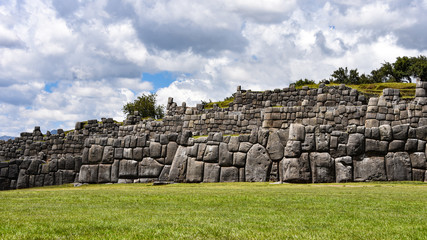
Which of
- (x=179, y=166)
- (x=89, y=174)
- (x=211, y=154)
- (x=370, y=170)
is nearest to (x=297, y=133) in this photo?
(x=370, y=170)

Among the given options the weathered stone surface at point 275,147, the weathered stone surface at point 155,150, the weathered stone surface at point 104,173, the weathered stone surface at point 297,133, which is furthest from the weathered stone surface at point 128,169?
the weathered stone surface at point 297,133

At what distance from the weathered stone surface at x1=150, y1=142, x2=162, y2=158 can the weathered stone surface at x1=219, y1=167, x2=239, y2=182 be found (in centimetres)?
371

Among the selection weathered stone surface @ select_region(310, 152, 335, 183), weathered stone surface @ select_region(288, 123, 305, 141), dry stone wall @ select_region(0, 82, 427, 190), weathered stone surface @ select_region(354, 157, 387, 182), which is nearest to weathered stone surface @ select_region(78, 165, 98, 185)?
dry stone wall @ select_region(0, 82, 427, 190)

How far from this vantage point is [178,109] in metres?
35.8

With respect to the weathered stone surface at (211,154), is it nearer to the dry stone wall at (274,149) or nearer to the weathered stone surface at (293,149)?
the dry stone wall at (274,149)

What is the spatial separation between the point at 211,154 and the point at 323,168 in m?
5.14

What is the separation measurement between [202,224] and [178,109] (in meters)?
27.7

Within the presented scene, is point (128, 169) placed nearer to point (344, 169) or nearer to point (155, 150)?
point (155, 150)

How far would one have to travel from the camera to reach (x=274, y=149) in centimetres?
1950

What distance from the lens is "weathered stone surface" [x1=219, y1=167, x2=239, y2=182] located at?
20.0 meters

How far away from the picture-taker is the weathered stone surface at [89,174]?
22766 millimetres

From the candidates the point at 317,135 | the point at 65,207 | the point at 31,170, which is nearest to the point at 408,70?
the point at 317,135

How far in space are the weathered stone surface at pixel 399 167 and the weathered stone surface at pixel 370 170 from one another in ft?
0.84

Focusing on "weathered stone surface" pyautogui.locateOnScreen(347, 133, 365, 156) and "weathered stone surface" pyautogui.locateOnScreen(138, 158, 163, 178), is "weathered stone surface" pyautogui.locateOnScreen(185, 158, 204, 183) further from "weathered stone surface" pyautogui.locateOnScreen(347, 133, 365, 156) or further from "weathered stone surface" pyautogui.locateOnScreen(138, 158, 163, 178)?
"weathered stone surface" pyautogui.locateOnScreen(347, 133, 365, 156)
